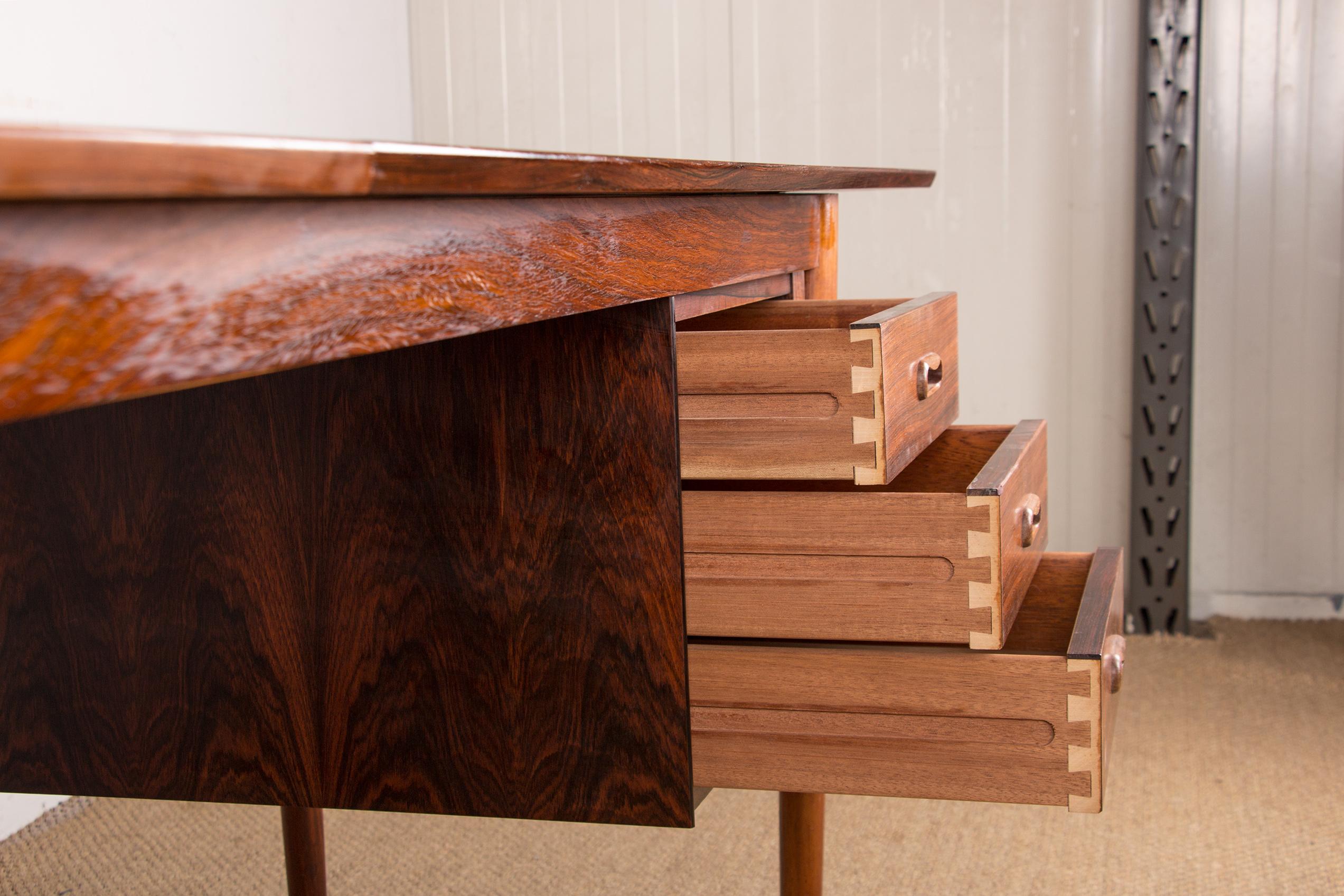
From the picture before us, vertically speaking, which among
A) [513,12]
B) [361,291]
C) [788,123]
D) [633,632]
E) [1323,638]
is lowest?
[1323,638]

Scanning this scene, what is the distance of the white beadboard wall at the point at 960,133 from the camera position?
2.42 m

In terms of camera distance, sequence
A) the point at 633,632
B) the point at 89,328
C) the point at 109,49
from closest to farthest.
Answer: the point at 89,328, the point at 633,632, the point at 109,49

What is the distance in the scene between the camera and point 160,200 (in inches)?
12.9

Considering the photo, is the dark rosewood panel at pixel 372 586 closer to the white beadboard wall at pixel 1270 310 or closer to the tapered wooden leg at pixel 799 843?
the tapered wooden leg at pixel 799 843

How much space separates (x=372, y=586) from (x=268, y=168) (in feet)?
1.62

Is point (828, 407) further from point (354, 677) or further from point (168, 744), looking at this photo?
point (168, 744)

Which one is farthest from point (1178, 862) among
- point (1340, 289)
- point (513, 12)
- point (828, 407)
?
point (513, 12)

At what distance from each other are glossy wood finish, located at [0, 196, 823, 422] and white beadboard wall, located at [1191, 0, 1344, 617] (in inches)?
82.8

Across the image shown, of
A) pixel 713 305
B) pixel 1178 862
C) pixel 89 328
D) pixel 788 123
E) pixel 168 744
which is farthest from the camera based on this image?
pixel 788 123

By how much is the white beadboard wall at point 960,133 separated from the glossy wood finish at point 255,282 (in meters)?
2.02

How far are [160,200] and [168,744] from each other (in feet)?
2.09

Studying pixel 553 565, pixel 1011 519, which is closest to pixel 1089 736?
pixel 1011 519

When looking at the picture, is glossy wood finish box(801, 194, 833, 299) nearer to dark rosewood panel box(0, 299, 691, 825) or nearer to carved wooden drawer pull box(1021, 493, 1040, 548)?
carved wooden drawer pull box(1021, 493, 1040, 548)

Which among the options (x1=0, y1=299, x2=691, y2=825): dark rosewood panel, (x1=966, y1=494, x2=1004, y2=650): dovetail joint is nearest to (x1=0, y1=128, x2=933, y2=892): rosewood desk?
(x1=0, y1=299, x2=691, y2=825): dark rosewood panel
